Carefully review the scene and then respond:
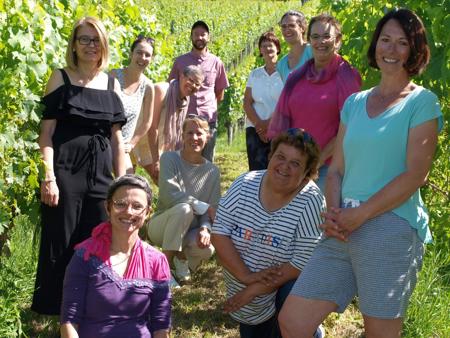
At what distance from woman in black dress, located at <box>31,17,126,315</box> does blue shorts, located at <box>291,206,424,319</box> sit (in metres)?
1.45

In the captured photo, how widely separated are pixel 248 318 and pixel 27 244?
6.57 feet

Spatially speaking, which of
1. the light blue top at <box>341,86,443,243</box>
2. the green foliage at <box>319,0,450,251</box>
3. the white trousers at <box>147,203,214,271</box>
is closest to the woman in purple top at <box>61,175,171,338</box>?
the light blue top at <box>341,86,443,243</box>

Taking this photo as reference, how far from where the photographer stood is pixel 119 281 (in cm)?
306

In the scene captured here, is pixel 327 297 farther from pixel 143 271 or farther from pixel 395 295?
pixel 143 271

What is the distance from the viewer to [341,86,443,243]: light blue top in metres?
2.67

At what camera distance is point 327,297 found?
9.20ft

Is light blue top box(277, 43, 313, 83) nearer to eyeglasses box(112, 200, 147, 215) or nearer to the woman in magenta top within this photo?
the woman in magenta top

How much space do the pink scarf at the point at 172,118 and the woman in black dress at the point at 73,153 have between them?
5.06 feet

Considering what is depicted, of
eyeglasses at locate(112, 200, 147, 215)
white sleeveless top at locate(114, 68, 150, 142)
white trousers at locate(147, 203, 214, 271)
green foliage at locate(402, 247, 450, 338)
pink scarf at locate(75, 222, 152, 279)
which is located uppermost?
white sleeveless top at locate(114, 68, 150, 142)

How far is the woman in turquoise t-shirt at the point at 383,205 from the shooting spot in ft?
8.77

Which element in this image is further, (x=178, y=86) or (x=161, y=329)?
(x=178, y=86)

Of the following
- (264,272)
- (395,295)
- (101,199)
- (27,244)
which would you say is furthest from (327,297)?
(27,244)

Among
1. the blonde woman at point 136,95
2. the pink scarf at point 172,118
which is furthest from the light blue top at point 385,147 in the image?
the pink scarf at point 172,118

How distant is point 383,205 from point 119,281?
1173 mm
